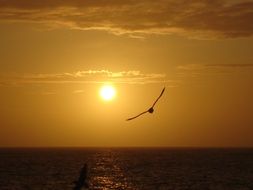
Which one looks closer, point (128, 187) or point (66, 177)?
point (128, 187)

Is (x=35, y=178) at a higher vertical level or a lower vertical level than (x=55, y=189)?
higher

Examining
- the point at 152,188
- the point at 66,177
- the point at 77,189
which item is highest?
the point at 66,177

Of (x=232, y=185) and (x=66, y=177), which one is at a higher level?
(x=66, y=177)

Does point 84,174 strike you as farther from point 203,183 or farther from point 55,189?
point 203,183

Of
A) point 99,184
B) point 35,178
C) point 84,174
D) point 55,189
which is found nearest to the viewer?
point 84,174

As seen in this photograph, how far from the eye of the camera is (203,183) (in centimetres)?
8350

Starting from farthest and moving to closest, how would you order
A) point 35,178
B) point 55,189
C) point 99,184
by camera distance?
point 35,178 → point 99,184 → point 55,189

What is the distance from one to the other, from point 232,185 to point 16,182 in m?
31.6

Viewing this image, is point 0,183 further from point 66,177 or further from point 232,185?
point 232,185

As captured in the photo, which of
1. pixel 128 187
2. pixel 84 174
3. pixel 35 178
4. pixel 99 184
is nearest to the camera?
pixel 84 174

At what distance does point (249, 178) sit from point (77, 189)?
83.0m

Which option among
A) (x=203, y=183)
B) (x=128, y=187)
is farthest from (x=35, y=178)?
(x=203, y=183)

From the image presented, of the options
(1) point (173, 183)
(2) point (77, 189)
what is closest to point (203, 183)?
(1) point (173, 183)

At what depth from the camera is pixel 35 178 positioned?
9306 cm
